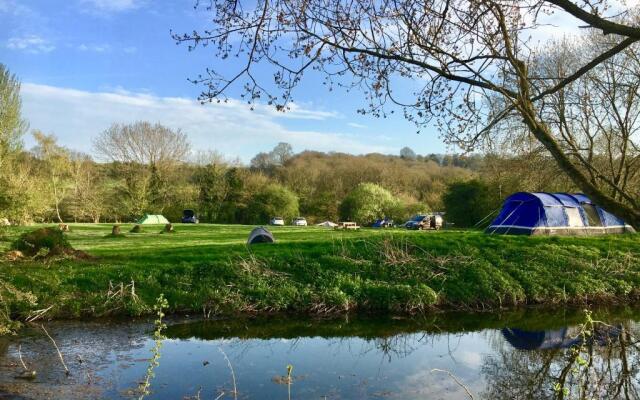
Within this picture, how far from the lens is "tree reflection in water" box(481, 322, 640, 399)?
711 centimetres

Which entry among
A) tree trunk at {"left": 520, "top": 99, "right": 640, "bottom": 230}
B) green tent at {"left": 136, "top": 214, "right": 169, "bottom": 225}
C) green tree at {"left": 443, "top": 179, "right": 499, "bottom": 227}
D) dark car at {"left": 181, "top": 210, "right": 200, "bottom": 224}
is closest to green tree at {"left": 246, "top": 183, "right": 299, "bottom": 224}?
dark car at {"left": 181, "top": 210, "right": 200, "bottom": 224}

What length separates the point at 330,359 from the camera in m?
8.75

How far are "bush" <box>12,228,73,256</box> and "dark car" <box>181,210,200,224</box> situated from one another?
1091 inches

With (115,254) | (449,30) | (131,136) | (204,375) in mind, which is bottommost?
(204,375)

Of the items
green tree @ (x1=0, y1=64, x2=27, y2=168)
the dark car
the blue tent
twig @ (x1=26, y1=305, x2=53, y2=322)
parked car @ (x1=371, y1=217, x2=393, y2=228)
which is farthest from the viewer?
the dark car

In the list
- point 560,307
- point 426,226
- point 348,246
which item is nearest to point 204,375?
point 348,246

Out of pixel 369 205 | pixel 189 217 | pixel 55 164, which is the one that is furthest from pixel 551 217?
pixel 55 164

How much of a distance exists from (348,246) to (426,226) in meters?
19.9

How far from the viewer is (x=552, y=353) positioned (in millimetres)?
9273

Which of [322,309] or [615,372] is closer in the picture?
[615,372]

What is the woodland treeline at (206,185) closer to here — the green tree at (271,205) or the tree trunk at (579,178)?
the green tree at (271,205)

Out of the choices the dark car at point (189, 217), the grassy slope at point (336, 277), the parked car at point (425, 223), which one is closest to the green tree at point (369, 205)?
the parked car at point (425, 223)

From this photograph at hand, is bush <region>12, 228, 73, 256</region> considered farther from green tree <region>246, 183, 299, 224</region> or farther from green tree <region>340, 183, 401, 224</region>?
green tree <region>340, 183, 401, 224</region>

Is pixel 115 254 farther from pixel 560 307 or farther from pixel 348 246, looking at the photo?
pixel 560 307
